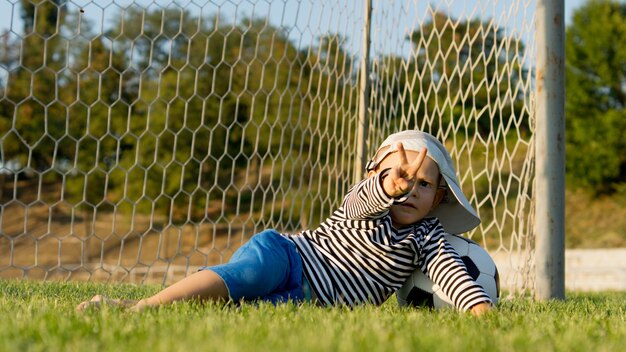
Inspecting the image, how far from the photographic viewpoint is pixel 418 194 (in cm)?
270

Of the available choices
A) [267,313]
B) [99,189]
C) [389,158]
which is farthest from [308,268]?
[99,189]

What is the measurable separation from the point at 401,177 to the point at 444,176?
0.35 m

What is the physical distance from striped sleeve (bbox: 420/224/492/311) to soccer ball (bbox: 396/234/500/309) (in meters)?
0.06

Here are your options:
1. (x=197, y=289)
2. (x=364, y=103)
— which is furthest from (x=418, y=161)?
(x=364, y=103)

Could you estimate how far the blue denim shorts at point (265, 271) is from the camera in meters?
2.34

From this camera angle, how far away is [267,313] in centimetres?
193

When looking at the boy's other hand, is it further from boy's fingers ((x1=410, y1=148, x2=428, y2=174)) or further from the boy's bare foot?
the boy's bare foot

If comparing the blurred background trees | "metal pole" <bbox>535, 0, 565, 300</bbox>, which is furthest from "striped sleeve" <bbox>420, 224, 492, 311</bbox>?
the blurred background trees

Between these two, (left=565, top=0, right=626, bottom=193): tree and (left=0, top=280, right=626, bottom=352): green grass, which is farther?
(left=565, top=0, right=626, bottom=193): tree

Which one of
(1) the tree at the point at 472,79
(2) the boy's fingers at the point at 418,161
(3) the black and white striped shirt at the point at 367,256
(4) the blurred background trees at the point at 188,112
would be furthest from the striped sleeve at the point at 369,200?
(4) the blurred background trees at the point at 188,112

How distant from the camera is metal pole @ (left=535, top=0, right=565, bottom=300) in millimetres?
3521

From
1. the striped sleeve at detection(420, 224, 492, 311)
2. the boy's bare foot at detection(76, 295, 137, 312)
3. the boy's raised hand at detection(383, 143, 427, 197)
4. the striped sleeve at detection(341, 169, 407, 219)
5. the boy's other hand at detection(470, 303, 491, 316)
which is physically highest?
the boy's raised hand at detection(383, 143, 427, 197)

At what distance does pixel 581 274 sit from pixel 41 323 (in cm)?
1378

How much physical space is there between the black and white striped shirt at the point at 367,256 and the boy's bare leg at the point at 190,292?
1.39 ft
